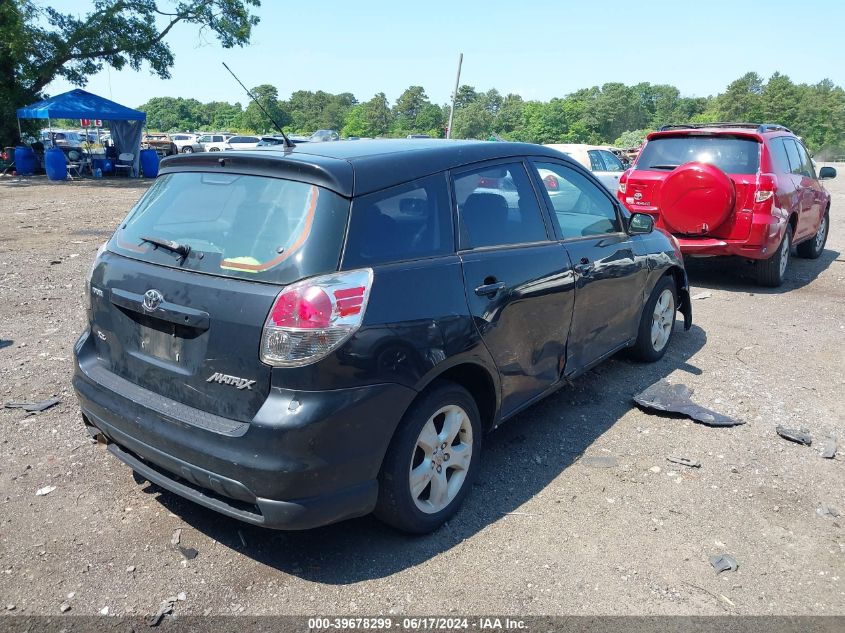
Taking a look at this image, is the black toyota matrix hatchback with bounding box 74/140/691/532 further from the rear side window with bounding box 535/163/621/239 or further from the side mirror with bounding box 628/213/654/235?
the side mirror with bounding box 628/213/654/235

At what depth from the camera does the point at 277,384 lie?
2.62 meters

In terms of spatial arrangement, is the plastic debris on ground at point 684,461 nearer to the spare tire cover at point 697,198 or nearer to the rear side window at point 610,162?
the spare tire cover at point 697,198

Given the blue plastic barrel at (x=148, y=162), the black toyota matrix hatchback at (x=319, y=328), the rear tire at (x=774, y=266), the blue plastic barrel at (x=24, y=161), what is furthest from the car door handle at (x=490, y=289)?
the blue plastic barrel at (x=24, y=161)

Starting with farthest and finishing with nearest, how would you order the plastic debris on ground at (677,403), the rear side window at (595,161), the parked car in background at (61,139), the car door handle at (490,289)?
1. the parked car in background at (61,139)
2. the rear side window at (595,161)
3. the plastic debris on ground at (677,403)
4. the car door handle at (490,289)

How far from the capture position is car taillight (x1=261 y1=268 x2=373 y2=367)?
2615 millimetres

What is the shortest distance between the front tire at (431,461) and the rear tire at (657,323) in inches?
97.9

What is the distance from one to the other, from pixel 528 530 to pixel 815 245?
9.64 meters

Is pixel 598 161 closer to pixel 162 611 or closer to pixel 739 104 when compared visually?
pixel 162 611

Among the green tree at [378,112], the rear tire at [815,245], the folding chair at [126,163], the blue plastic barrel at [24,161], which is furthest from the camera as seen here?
the green tree at [378,112]

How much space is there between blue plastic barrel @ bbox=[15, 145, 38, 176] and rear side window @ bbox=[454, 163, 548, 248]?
2642cm

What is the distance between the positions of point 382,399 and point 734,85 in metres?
117

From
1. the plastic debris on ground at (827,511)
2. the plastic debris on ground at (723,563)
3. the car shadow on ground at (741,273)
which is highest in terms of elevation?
the car shadow on ground at (741,273)

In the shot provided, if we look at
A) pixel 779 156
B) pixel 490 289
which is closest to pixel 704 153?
pixel 779 156

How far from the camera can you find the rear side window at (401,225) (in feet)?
9.32
